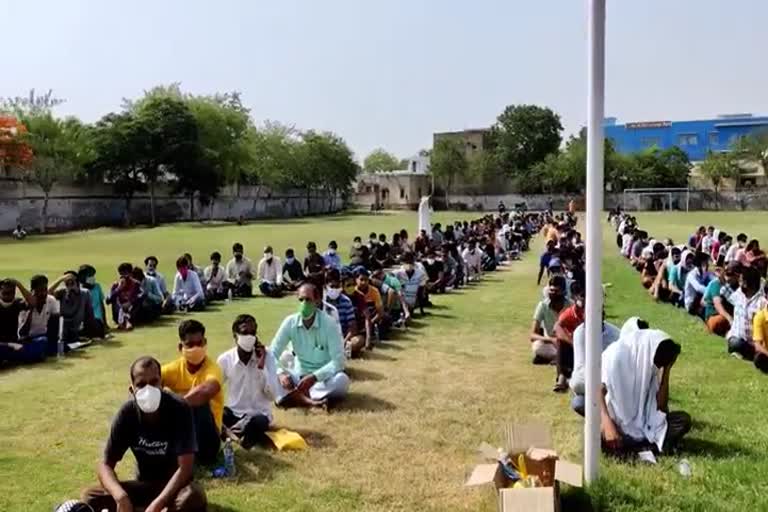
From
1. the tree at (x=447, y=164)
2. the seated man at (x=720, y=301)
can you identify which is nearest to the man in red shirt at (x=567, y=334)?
the seated man at (x=720, y=301)

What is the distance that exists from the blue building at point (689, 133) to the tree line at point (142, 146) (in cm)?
4648

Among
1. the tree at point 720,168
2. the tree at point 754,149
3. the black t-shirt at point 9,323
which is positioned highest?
the tree at point 754,149

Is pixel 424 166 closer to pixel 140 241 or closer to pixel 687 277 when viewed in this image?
pixel 140 241

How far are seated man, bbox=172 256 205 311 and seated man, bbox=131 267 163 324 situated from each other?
0.94m

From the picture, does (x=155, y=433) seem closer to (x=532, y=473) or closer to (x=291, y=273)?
(x=532, y=473)

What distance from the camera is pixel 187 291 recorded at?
1599 centimetres

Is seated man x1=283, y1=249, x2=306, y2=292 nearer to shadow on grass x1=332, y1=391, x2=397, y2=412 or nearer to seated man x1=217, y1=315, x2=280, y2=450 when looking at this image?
shadow on grass x1=332, y1=391, x2=397, y2=412

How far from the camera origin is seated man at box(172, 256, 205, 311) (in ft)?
51.9

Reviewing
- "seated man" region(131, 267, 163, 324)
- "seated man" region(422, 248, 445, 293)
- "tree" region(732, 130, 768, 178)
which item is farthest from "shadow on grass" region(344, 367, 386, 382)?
"tree" region(732, 130, 768, 178)

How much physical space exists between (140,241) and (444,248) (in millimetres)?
22906

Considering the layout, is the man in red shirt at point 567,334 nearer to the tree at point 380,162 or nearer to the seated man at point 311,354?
the seated man at point 311,354

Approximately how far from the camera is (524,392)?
28.9 feet

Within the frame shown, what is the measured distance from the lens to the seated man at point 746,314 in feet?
32.9

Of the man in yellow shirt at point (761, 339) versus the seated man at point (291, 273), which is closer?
the man in yellow shirt at point (761, 339)
